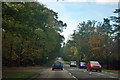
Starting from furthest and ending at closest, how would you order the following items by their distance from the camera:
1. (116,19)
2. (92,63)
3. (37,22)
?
(116,19) < (92,63) < (37,22)

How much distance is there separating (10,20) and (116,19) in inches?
1607

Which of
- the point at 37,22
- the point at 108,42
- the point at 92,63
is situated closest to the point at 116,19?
the point at 108,42

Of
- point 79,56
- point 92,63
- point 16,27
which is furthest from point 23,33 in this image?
point 79,56

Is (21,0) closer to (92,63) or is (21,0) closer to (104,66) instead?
(92,63)

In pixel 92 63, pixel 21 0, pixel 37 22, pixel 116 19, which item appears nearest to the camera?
pixel 21 0

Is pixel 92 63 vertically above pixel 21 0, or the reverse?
pixel 21 0

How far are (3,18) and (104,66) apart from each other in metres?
35.3

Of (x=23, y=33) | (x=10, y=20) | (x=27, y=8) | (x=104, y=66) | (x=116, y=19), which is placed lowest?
(x=104, y=66)

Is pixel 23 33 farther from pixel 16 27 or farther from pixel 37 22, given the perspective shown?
pixel 37 22

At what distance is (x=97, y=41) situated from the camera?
49344 millimetres

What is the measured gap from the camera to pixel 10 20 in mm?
18359

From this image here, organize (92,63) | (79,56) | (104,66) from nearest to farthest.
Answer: (92,63)
(104,66)
(79,56)

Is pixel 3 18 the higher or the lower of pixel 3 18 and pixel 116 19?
the lower

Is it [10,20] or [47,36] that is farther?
[47,36]
